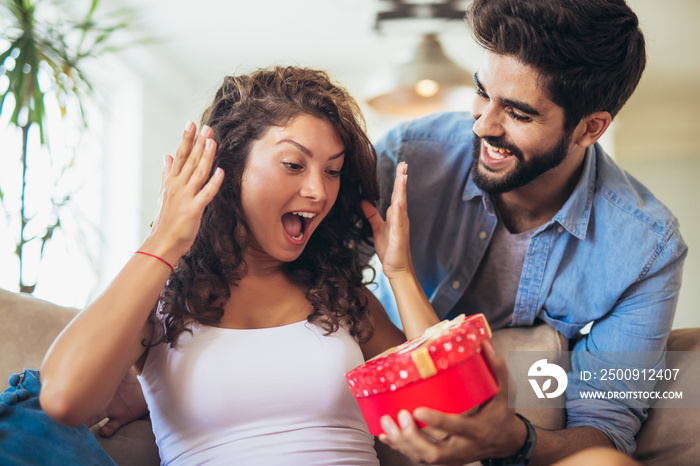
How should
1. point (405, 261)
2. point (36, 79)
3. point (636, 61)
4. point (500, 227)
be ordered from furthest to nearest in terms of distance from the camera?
point (36, 79) → point (500, 227) → point (636, 61) → point (405, 261)

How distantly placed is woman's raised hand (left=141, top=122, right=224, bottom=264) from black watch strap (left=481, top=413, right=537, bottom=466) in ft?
2.50

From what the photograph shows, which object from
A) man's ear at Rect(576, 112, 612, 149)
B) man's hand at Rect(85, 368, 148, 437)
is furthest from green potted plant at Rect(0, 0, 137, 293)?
man's ear at Rect(576, 112, 612, 149)

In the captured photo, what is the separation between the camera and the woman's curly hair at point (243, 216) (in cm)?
144

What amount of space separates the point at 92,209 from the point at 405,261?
3.76 metres

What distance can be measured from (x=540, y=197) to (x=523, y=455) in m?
0.82

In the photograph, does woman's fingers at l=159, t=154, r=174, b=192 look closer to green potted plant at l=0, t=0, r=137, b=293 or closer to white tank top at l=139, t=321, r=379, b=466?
white tank top at l=139, t=321, r=379, b=466

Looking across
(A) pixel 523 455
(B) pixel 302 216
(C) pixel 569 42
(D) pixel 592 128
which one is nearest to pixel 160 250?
(B) pixel 302 216

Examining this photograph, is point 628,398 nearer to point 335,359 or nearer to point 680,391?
point 680,391

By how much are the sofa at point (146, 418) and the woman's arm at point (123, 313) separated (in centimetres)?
36

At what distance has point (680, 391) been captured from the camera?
162cm

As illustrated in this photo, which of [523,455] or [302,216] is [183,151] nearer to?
[302,216]

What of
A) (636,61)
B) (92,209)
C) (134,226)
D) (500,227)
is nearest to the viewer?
(636,61)

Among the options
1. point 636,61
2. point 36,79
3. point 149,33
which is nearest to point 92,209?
point 149,33

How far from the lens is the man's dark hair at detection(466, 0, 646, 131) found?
1590 mm
